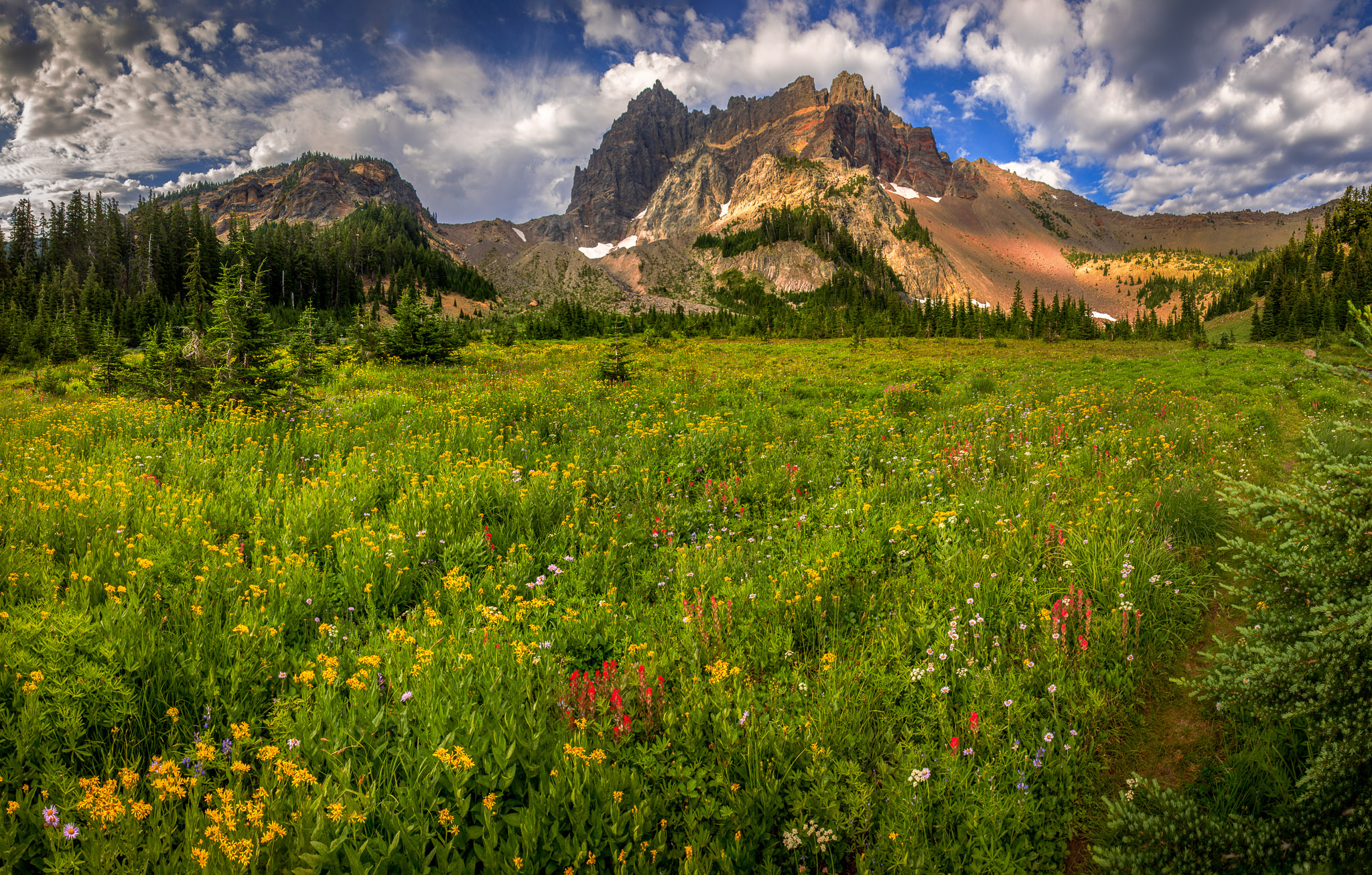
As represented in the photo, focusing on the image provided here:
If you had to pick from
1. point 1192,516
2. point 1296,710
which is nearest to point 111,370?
point 1296,710

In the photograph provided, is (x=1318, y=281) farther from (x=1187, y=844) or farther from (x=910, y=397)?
(x=1187, y=844)

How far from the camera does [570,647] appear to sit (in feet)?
14.9

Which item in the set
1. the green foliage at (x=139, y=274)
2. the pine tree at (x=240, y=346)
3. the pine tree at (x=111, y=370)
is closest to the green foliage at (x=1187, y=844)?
the pine tree at (x=240, y=346)

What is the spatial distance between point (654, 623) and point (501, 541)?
236 cm

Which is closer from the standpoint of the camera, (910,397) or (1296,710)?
(1296,710)

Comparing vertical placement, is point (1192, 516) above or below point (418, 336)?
below

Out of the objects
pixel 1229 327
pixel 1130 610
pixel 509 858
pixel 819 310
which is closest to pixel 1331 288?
pixel 1229 327

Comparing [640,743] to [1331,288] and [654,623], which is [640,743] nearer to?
[654,623]

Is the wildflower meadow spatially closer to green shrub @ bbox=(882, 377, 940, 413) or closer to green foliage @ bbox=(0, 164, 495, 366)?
green shrub @ bbox=(882, 377, 940, 413)

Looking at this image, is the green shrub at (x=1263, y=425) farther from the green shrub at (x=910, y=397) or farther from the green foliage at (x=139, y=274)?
the green foliage at (x=139, y=274)

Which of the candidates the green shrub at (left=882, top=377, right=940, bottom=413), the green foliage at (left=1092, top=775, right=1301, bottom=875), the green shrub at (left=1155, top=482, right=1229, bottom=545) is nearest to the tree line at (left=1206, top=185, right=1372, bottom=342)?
the green shrub at (left=882, top=377, right=940, bottom=413)

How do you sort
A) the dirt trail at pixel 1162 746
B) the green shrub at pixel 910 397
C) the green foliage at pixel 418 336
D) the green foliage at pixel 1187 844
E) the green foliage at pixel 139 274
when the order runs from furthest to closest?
the green foliage at pixel 139 274 < the green foliage at pixel 418 336 < the green shrub at pixel 910 397 < the dirt trail at pixel 1162 746 < the green foliage at pixel 1187 844

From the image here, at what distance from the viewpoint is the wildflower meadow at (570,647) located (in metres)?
2.81

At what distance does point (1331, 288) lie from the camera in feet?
257
